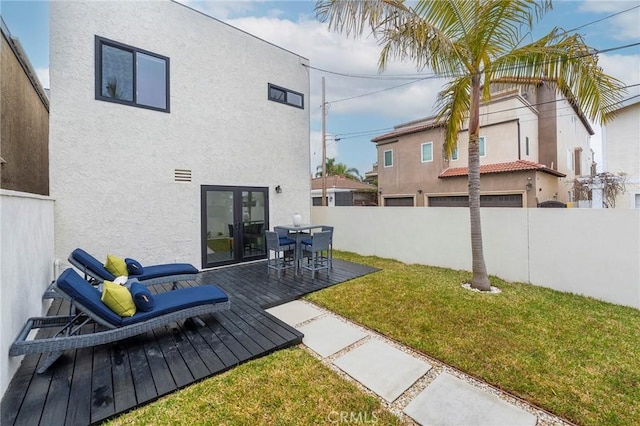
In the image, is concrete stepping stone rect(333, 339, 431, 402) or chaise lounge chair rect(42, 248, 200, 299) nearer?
concrete stepping stone rect(333, 339, 431, 402)

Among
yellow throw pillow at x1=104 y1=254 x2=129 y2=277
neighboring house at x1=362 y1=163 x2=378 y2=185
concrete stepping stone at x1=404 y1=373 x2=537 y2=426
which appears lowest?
concrete stepping stone at x1=404 y1=373 x2=537 y2=426

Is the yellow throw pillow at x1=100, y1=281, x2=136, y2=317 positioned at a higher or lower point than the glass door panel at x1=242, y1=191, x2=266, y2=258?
lower

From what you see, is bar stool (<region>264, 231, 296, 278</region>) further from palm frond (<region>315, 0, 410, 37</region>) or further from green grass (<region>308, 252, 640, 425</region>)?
palm frond (<region>315, 0, 410, 37</region>)

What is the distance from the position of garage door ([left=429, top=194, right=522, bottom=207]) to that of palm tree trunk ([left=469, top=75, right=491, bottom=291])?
9.76m

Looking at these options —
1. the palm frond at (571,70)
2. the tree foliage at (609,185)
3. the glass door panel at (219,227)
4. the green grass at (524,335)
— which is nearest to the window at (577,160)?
the tree foliage at (609,185)

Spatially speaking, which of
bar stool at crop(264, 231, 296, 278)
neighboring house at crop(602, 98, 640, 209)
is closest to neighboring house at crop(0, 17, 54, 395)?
bar stool at crop(264, 231, 296, 278)

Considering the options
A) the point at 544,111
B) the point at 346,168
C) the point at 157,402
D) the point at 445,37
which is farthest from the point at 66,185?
the point at 346,168

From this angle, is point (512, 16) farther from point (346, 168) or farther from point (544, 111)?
point (346, 168)

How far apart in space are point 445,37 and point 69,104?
7.74 m

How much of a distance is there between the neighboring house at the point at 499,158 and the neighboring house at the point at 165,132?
919cm

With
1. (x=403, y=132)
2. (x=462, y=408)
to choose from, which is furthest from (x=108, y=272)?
(x=403, y=132)

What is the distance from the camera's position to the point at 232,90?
25.2 ft

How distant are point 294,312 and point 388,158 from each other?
1566 cm

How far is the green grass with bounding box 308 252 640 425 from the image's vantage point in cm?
271
